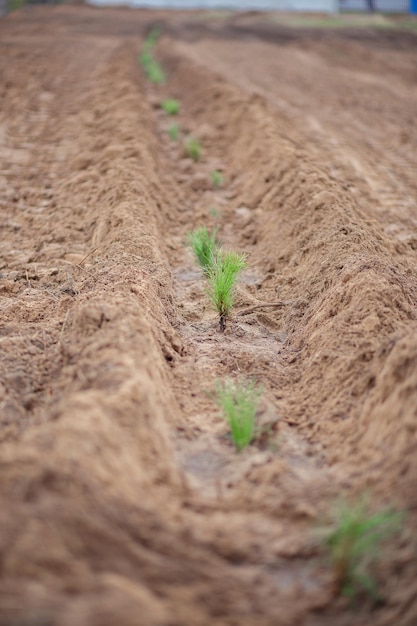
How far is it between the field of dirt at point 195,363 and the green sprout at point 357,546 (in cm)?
5

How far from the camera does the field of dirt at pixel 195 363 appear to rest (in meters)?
1.93

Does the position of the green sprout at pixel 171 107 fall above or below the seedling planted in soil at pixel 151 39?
above

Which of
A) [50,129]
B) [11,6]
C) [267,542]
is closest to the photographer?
[267,542]

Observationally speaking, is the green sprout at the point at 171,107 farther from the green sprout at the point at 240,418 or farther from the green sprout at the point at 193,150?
the green sprout at the point at 240,418

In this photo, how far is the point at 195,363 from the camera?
3387mm

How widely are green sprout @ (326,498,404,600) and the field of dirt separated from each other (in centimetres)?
5

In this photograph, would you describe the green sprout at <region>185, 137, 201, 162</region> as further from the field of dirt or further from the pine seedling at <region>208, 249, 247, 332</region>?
the pine seedling at <region>208, 249, 247, 332</region>

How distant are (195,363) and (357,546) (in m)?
1.56

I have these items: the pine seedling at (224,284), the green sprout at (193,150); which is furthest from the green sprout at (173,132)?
the pine seedling at (224,284)

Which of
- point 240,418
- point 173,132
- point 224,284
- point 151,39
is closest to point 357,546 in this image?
point 240,418

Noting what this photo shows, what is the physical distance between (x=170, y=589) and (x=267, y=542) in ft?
1.48

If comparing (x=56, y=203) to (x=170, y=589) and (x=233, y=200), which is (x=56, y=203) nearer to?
(x=233, y=200)

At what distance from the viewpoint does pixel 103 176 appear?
18.1 feet

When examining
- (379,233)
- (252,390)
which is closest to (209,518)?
(252,390)
